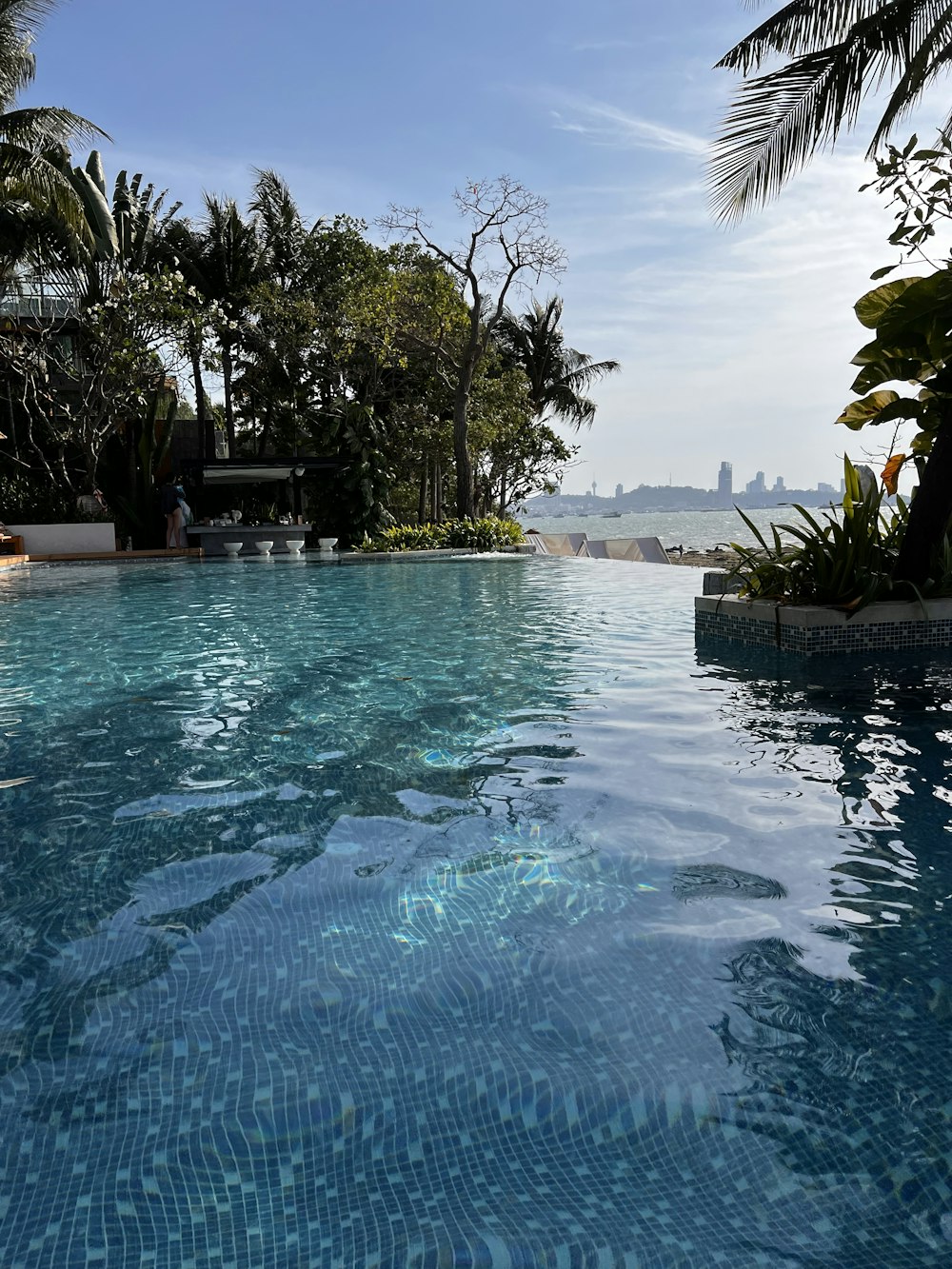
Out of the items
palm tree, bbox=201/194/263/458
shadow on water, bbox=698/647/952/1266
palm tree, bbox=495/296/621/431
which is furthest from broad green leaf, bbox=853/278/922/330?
palm tree, bbox=495/296/621/431

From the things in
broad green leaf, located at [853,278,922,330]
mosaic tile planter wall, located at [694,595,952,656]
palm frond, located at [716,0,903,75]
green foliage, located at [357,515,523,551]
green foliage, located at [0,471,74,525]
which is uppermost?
palm frond, located at [716,0,903,75]

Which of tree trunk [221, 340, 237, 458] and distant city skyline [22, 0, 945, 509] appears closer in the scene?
distant city skyline [22, 0, 945, 509]

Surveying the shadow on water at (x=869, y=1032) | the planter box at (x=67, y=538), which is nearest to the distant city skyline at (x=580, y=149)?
the shadow on water at (x=869, y=1032)

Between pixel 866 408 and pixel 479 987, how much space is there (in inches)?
264

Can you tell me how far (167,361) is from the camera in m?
22.1

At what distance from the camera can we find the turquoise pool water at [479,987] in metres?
1.80

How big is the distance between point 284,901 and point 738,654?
5190 mm

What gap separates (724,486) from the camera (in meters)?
167

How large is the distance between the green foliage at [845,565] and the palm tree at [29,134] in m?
15.3

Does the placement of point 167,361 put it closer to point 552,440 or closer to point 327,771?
point 552,440

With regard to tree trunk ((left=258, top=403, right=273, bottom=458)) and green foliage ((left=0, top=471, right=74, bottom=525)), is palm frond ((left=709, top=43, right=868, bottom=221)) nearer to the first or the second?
green foliage ((left=0, top=471, right=74, bottom=525))

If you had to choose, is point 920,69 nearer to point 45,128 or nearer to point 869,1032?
point 869,1032

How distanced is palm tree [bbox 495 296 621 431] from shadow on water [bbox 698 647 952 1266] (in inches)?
1156

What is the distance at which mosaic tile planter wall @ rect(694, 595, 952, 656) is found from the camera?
709 centimetres
